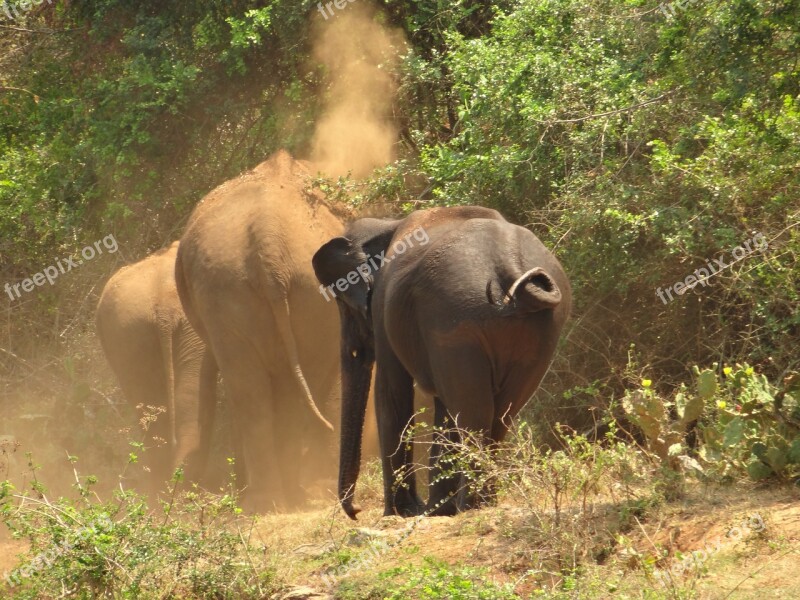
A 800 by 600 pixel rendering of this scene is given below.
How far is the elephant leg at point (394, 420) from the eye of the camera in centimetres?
858

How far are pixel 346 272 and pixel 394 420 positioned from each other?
1122mm

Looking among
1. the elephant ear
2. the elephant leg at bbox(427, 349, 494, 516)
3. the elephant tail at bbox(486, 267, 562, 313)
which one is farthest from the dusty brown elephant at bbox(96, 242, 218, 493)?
the elephant tail at bbox(486, 267, 562, 313)

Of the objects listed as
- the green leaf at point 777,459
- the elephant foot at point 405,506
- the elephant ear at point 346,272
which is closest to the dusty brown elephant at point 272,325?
the elephant ear at point 346,272

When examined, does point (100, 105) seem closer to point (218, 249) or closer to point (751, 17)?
point (218, 249)

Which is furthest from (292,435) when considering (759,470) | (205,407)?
(759,470)

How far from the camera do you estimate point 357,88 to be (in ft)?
42.4

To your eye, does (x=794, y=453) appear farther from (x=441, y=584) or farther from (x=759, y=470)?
(x=441, y=584)

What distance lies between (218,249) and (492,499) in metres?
4.35

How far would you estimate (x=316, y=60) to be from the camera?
1342cm

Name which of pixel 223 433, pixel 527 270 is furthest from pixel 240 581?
pixel 223 433

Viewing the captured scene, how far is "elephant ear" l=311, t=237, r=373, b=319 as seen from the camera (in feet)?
29.6

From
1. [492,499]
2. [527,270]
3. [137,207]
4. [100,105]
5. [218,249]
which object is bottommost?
[492,499]

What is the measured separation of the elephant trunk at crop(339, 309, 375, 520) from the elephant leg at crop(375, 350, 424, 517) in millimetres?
408

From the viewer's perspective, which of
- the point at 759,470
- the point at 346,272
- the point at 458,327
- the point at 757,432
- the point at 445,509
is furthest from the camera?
the point at 346,272
